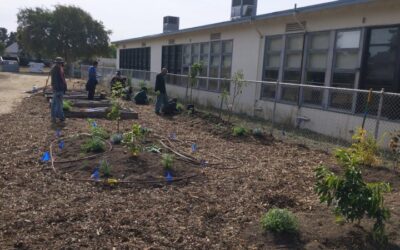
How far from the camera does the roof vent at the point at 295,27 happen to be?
12672mm

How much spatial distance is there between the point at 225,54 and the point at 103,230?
13.9m

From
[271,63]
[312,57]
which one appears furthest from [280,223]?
[271,63]

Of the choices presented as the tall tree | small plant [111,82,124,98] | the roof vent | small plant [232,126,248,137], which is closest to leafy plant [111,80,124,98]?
small plant [111,82,124,98]

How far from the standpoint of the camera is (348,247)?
416cm

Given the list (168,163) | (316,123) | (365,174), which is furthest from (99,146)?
(316,123)

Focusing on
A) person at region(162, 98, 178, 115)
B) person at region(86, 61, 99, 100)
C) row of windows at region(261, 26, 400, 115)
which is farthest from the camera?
person at region(86, 61, 99, 100)

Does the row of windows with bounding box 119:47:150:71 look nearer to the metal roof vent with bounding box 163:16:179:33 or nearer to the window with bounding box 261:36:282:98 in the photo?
the metal roof vent with bounding box 163:16:179:33

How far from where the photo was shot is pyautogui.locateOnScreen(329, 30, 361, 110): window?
10.8 meters

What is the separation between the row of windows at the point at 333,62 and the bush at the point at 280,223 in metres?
6.52

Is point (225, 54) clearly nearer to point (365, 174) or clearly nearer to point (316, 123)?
point (316, 123)

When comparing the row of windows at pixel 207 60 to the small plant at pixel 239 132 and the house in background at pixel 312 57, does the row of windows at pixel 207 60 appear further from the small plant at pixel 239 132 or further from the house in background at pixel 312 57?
the small plant at pixel 239 132

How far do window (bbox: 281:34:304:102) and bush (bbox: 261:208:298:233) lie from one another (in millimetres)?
8631

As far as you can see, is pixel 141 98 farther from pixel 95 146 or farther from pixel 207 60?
pixel 95 146

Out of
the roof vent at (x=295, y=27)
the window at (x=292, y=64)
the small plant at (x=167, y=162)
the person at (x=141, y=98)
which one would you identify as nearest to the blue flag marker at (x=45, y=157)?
the small plant at (x=167, y=162)
